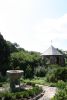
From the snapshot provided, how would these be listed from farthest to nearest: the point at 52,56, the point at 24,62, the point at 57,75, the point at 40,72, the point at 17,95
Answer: the point at 52,56 < the point at 24,62 < the point at 40,72 < the point at 57,75 < the point at 17,95

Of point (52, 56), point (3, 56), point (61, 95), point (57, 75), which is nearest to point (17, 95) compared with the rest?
point (61, 95)

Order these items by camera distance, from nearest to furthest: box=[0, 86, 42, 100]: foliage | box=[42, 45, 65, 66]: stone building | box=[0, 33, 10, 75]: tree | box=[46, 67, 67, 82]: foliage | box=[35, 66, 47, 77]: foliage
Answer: box=[0, 86, 42, 100]: foliage → box=[46, 67, 67, 82]: foliage → box=[35, 66, 47, 77]: foliage → box=[0, 33, 10, 75]: tree → box=[42, 45, 65, 66]: stone building

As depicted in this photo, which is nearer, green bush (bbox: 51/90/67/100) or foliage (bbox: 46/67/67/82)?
green bush (bbox: 51/90/67/100)

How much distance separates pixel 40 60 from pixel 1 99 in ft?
71.3

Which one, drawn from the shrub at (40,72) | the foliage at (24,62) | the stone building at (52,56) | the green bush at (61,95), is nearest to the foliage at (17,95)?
the green bush at (61,95)

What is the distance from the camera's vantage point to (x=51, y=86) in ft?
80.7

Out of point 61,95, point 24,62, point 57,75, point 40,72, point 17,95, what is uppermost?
point 24,62

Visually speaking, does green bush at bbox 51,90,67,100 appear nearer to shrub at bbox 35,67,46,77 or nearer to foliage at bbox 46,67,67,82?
foliage at bbox 46,67,67,82

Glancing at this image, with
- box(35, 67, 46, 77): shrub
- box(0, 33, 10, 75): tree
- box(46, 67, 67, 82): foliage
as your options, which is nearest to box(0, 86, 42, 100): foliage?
box(46, 67, 67, 82): foliage

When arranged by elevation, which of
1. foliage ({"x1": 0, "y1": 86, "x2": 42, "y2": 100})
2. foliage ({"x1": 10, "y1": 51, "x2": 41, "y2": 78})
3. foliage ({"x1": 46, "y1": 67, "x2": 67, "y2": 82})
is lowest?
foliage ({"x1": 0, "y1": 86, "x2": 42, "y2": 100})

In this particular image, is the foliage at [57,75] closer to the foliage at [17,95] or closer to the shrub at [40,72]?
the shrub at [40,72]

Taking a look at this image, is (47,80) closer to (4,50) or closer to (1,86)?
(1,86)

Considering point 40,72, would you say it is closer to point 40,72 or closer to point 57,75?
point 40,72

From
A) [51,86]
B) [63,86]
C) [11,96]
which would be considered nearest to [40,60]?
[51,86]
